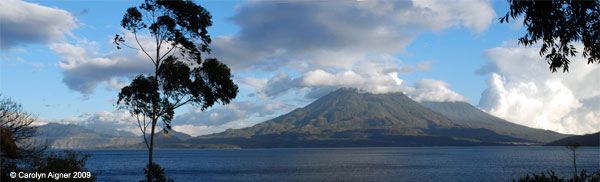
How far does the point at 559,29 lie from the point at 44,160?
42078 mm

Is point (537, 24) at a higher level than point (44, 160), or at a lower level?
higher

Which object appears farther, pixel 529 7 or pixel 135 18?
pixel 135 18

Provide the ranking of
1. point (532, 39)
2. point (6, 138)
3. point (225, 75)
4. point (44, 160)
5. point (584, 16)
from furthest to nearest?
point (44, 160) < point (225, 75) < point (6, 138) < point (532, 39) < point (584, 16)

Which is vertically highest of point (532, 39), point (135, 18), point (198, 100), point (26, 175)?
point (135, 18)

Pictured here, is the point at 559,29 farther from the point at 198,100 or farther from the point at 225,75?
the point at 198,100

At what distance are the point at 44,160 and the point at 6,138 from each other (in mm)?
13318

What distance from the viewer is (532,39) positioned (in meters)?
23.5

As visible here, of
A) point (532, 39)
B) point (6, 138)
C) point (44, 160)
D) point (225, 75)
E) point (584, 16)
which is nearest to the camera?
point (584, 16)

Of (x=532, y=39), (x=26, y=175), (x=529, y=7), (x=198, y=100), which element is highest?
(x=529, y=7)

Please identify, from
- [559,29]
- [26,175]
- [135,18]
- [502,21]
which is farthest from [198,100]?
[559,29]

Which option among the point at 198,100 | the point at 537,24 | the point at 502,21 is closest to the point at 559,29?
the point at 537,24

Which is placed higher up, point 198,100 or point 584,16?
point 584,16

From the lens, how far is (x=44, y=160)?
37750mm

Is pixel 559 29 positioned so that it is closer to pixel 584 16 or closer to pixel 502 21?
pixel 584 16
